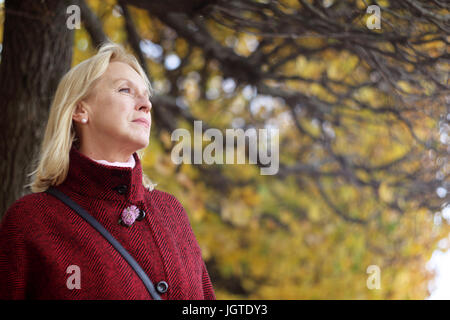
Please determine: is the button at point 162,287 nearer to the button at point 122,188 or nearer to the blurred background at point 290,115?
the button at point 122,188

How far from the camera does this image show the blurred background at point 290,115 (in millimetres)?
3236

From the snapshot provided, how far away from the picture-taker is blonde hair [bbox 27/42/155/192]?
2102mm

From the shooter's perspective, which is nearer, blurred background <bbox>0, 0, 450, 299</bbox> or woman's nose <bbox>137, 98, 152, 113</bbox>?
woman's nose <bbox>137, 98, 152, 113</bbox>

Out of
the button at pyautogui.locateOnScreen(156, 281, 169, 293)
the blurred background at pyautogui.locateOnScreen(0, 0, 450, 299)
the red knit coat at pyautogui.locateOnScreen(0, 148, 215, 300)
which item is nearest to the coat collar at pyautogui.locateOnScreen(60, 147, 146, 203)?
the red knit coat at pyautogui.locateOnScreen(0, 148, 215, 300)

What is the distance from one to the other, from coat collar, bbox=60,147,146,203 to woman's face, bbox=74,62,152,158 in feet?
0.28

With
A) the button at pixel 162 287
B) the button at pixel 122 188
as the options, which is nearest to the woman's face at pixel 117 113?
the button at pixel 122 188

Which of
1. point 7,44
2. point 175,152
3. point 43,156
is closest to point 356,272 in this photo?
point 175,152

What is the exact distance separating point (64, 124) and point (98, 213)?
36cm

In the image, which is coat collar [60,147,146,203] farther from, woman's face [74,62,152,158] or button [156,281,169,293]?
button [156,281,169,293]

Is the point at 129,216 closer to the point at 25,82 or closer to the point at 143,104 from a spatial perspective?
the point at 143,104

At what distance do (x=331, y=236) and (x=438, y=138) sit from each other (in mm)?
4522

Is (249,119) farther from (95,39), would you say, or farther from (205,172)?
(95,39)

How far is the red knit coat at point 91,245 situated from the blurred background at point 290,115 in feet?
4.17

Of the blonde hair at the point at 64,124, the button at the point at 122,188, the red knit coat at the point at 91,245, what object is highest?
the blonde hair at the point at 64,124
